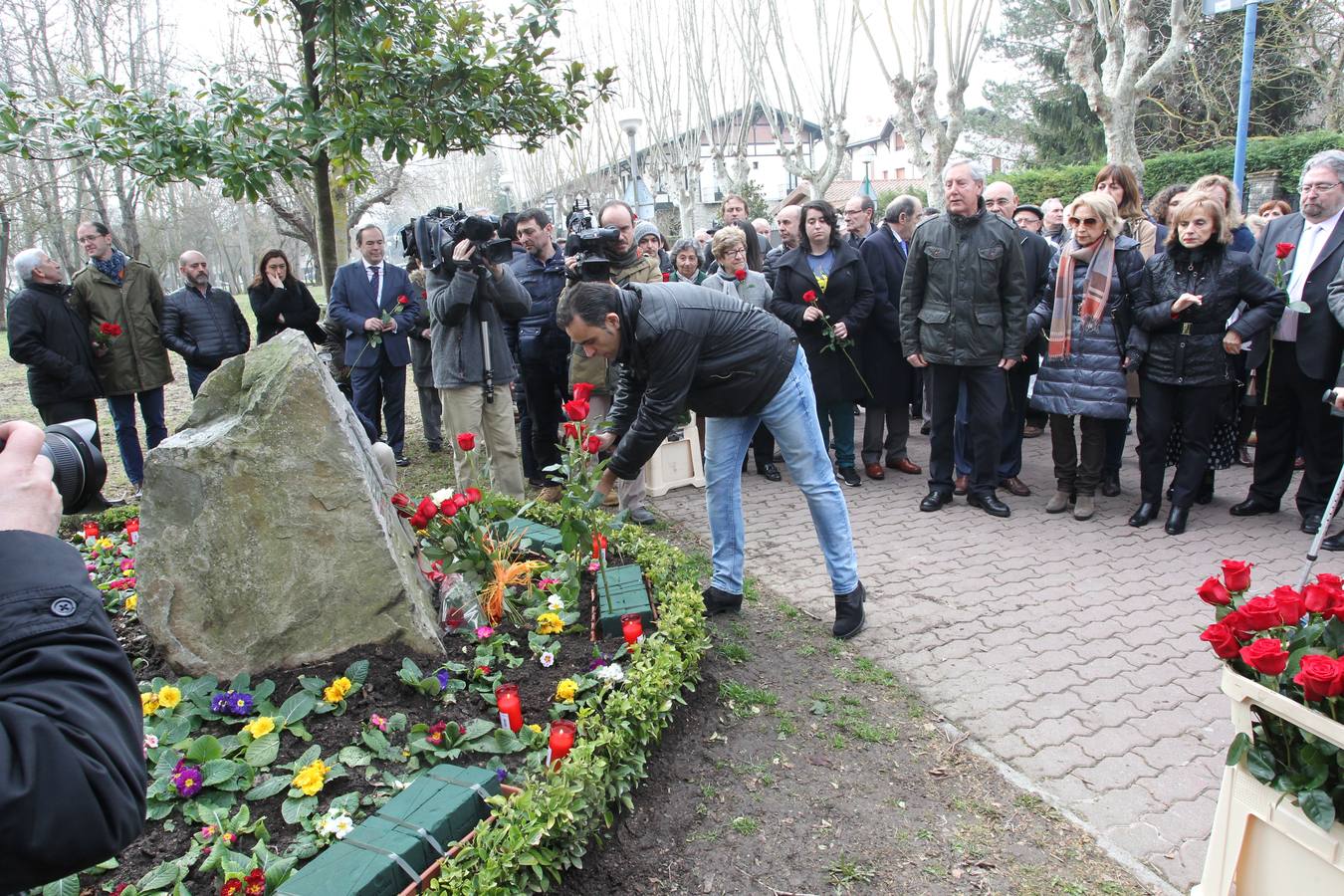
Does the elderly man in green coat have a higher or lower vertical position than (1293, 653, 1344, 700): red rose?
higher

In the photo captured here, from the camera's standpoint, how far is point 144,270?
7.26m

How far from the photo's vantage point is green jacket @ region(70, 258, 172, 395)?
22.8 feet

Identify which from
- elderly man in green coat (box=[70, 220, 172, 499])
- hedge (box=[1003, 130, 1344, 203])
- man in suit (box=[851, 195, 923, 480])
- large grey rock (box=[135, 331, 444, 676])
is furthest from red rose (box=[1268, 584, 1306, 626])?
hedge (box=[1003, 130, 1344, 203])

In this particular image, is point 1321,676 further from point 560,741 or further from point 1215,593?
point 560,741

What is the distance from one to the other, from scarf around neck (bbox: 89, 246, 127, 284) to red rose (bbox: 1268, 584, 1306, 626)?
8.10m

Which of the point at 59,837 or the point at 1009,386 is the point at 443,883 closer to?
the point at 59,837

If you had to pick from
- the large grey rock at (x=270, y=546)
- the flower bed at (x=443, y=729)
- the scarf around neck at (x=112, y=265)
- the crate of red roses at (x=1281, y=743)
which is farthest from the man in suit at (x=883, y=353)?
the scarf around neck at (x=112, y=265)

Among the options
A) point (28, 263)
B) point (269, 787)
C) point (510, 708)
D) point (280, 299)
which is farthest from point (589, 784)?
point (28, 263)

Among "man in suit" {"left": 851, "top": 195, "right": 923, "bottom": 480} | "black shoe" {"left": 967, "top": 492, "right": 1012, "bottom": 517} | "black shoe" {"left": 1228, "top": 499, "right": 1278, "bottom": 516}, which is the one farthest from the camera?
"man in suit" {"left": 851, "top": 195, "right": 923, "bottom": 480}

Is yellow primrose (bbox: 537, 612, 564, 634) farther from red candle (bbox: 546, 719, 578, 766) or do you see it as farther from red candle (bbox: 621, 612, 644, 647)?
red candle (bbox: 546, 719, 578, 766)

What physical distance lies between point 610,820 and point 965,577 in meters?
2.97

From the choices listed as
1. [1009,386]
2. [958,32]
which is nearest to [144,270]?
[1009,386]

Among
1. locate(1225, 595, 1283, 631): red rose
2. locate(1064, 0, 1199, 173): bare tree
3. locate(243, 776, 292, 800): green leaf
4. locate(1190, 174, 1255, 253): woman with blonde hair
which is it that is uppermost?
locate(1064, 0, 1199, 173): bare tree

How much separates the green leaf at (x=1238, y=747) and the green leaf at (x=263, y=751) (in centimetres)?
291
